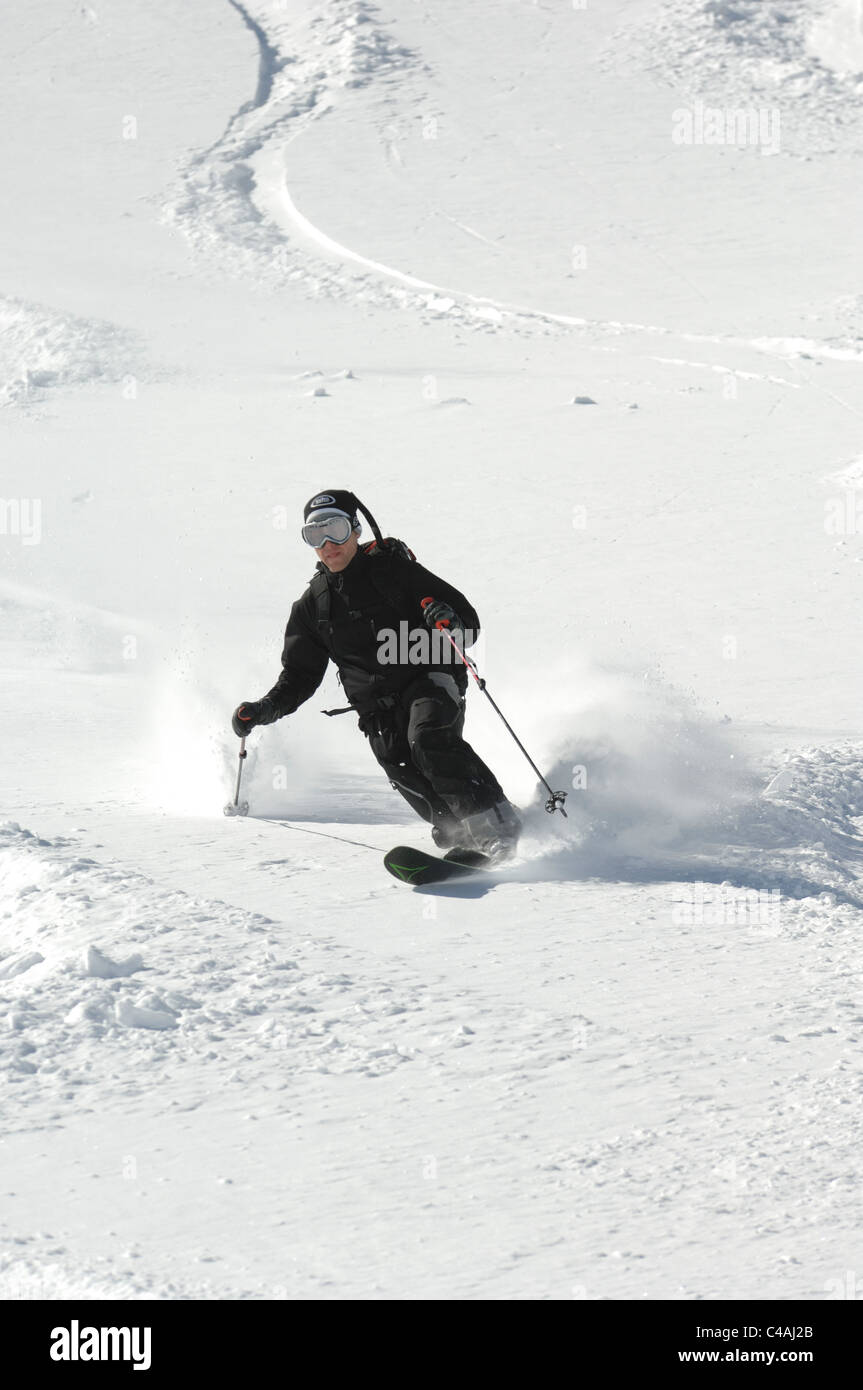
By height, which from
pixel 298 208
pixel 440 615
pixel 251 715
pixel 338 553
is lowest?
pixel 298 208

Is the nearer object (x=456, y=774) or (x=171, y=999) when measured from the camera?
(x=171, y=999)

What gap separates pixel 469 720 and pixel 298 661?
1.39m

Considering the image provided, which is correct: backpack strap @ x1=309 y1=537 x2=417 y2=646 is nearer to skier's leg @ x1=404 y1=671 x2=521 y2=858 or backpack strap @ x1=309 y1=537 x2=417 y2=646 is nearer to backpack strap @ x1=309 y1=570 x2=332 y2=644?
backpack strap @ x1=309 y1=570 x2=332 y2=644

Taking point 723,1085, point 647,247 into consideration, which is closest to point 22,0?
point 647,247

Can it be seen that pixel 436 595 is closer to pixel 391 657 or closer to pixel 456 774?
pixel 391 657

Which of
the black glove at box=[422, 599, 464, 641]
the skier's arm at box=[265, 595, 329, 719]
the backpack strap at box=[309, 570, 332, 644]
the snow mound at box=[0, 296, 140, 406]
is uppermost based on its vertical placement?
the black glove at box=[422, 599, 464, 641]

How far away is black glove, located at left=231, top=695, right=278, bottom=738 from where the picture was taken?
570 cm

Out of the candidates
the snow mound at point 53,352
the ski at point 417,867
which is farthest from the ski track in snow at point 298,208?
the ski at point 417,867

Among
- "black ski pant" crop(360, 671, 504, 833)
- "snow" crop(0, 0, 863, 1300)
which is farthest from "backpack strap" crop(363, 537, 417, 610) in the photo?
"snow" crop(0, 0, 863, 1300)

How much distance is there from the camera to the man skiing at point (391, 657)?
549 centimetres

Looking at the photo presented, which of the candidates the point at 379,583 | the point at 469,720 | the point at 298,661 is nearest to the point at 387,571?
the point at 379,583

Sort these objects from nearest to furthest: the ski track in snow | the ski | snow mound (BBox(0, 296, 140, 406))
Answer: the ski
snow mound (BBox(0, 296, 140, 406))
the ski track in snow

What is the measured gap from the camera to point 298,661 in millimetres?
5816

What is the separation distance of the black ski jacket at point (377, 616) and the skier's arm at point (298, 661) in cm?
2
